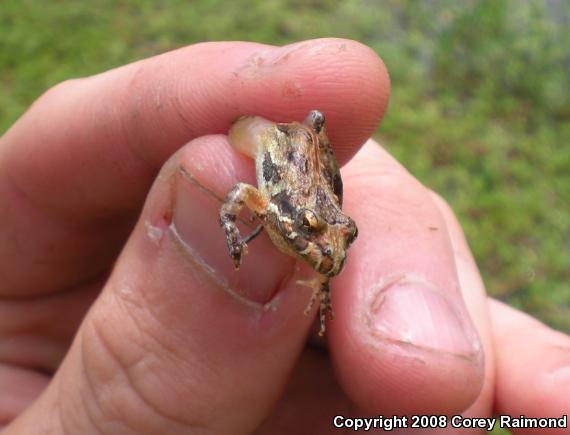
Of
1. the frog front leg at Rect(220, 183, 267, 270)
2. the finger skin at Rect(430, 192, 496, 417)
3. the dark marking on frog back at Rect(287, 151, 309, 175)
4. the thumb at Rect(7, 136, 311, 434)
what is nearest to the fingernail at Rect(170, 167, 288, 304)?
the thumb at Rect(7, 136, 311, 434)

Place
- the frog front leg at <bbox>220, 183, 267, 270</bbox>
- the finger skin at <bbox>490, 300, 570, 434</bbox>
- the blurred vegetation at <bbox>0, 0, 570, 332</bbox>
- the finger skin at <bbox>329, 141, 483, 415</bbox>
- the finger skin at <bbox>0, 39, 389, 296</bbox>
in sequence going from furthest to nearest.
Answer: the blurred vegetation at <bbox>0, 0, 570, 332</bbox>
the finger skin at <bbox>490, 300, 570, 434</bbox>
the finger skin at <bbox>0, 39, 389, 296</bbox>
the finger skin at <bbox>329, 141, 483, 415</bbox>
the frog front leg at <bbox>220, 183, 267, 270</bbox>

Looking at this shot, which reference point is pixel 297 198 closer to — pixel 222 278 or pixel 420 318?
pixel 222 278

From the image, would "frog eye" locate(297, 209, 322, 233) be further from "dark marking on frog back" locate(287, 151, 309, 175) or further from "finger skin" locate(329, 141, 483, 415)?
"finger skin" locate(329, 141, 483, 415)

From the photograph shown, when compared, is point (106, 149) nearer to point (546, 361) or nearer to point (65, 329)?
point (65, 329)

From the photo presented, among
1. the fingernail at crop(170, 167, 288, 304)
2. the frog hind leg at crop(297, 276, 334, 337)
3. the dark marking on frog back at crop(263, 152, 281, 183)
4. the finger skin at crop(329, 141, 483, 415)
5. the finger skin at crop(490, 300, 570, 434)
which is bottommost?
the finger skin at crop(490, 300, 570, 434)

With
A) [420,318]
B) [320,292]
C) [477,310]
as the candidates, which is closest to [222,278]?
[320,292]

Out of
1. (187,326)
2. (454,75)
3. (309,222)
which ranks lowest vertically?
(454,75)

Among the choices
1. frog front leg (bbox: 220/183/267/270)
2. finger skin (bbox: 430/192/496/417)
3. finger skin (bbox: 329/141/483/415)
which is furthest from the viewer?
finger skin (bbox: 430/192/496/417)
